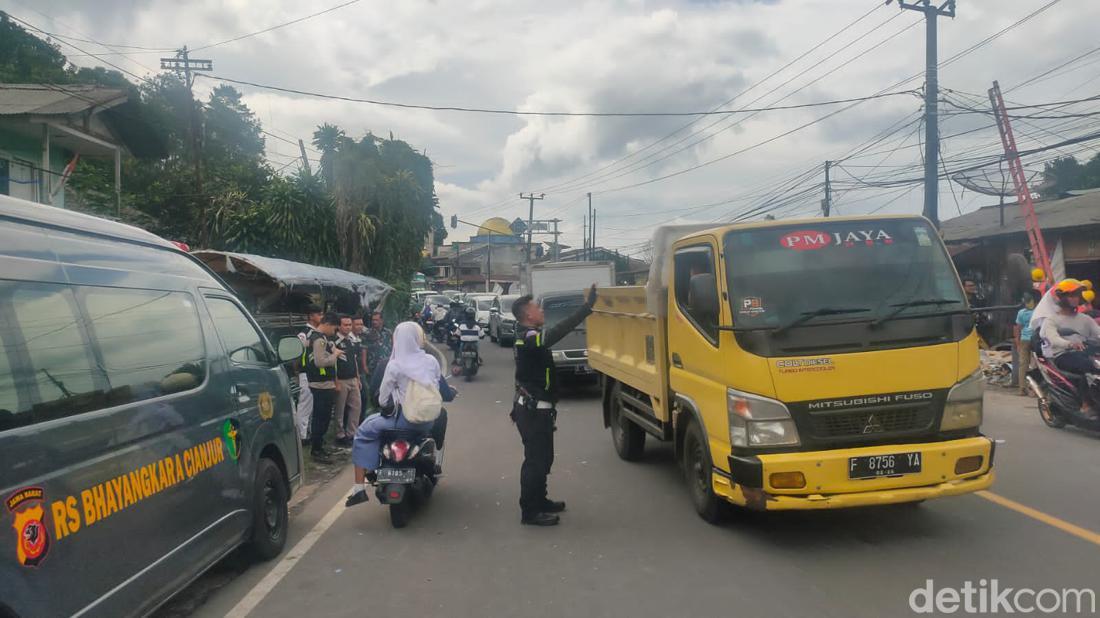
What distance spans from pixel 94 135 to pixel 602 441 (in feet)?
46.1

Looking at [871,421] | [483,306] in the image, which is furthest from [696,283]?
[483,306]

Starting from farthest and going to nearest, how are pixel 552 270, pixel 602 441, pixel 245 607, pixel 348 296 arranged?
1. pixel 552 270
2. pixel 348 296
3. pixel 602 441
4. pixel 245 607

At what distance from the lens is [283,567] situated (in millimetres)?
5188

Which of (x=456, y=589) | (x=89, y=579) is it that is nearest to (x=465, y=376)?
(x=456, y=589)

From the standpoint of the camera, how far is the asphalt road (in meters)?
4.37

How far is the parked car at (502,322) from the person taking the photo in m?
26.5

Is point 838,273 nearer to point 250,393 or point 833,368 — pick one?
point 833,368

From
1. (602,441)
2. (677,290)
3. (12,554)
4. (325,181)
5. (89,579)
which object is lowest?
(602,441)

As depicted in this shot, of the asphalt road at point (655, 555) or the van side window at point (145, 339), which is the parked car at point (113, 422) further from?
the asphalt road at point (655, 555)

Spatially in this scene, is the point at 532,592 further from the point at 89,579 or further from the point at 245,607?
the point at 89,579

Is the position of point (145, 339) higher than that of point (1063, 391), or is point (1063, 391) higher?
point (145, 339)

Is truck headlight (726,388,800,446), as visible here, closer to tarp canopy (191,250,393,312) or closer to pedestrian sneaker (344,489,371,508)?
pedestrian sneaker (344,489,371,508)

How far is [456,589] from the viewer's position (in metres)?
4.64

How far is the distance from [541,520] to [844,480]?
2361 millimetres
